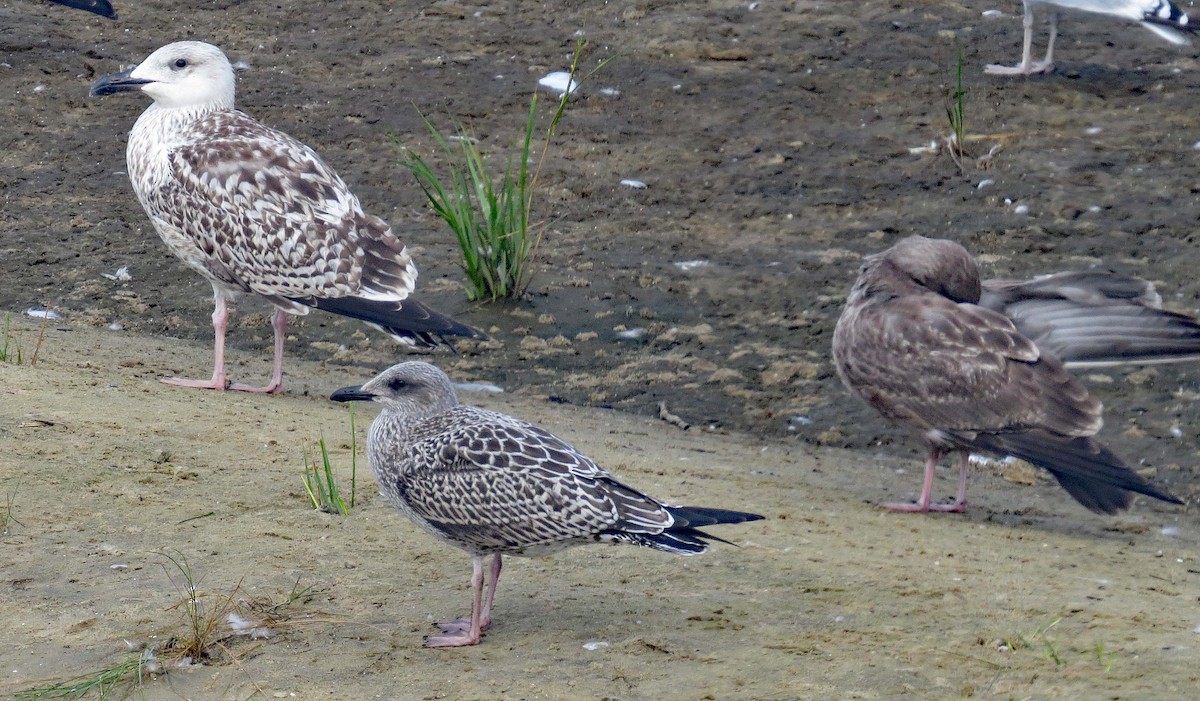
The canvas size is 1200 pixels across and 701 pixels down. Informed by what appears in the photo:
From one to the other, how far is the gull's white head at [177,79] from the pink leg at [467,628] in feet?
11.8

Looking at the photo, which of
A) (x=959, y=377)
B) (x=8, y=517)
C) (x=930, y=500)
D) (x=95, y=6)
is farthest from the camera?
(x=95, y=6)

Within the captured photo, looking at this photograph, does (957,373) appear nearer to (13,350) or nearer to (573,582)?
(573,582)

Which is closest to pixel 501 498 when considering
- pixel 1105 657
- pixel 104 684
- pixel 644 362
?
pixel 104 684

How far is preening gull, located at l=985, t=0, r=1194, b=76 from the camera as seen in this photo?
10148mm

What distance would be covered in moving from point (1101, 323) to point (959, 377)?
67cm

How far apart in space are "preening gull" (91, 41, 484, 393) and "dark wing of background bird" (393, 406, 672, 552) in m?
2.14

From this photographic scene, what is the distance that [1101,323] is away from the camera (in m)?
5.77

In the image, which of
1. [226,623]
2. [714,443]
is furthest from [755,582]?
[714,443]

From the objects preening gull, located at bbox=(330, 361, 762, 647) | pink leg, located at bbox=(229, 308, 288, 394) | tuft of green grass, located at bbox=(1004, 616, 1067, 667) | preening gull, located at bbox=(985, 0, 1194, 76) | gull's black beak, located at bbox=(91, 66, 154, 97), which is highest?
preening gull, located at bbox=(985, 0, 1194, 76)

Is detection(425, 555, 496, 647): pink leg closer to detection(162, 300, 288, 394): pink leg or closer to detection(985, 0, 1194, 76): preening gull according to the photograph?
detection(162, 300, 288, 394): pink leg

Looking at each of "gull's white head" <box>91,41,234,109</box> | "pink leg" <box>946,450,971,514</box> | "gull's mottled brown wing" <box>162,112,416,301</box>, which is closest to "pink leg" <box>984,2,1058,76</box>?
"pink leg" <box>946,450,971,514</box>

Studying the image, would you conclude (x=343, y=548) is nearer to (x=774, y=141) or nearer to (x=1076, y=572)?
(x=1076, y=572)

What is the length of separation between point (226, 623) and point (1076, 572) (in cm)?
269

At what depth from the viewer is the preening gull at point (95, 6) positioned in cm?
1071
